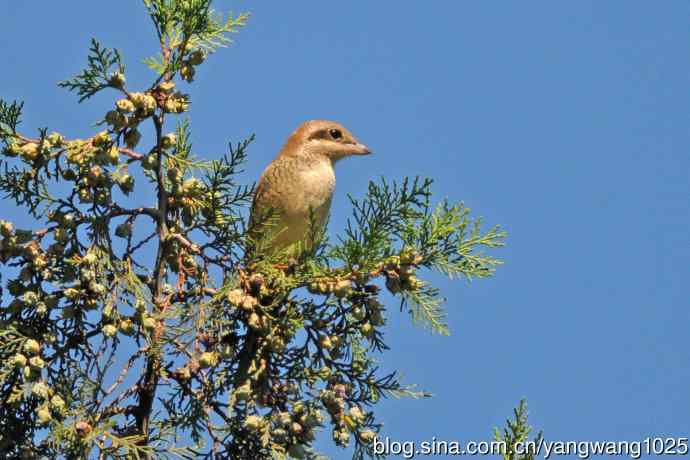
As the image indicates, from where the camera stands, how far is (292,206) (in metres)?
6.34

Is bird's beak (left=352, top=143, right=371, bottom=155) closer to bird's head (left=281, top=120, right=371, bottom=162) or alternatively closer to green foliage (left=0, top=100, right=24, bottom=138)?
bird's head (left=281, top=120, right=371, bottom=162)

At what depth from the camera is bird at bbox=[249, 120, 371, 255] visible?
20.7ft

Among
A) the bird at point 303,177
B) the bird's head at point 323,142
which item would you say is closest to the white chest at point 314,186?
the bird at point 303,177

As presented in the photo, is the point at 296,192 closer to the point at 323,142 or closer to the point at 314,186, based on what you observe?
the point at 314,186

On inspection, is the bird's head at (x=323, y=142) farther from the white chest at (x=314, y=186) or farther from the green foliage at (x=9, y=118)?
the green foliage at (x=9, y=118)

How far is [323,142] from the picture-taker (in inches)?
270

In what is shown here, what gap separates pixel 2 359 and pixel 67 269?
0.42 m

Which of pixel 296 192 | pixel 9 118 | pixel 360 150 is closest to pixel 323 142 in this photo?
pixel 360 150

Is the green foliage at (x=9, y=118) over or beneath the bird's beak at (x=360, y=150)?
beneath

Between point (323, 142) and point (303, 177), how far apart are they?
43cm

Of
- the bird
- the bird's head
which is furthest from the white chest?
the bird's head

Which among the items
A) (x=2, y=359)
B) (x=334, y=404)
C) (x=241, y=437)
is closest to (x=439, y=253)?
(x=334, y=404)

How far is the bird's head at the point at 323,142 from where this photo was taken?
22.3 ft

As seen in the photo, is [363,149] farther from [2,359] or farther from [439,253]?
[2,359]
